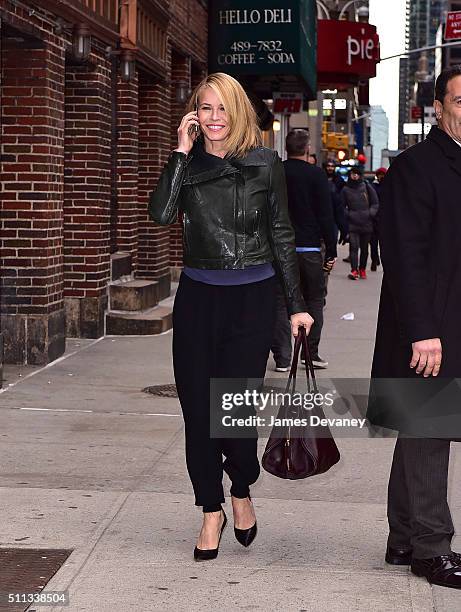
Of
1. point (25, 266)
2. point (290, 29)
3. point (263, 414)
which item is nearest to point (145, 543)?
point (263, 414)

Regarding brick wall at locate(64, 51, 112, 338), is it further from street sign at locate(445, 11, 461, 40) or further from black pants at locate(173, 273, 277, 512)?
street sign at locate(445, 11, 461, 40)

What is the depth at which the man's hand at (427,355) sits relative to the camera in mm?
5004

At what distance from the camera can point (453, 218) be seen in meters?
5.07

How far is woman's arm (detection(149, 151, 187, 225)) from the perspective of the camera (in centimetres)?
545

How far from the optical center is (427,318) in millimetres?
5027

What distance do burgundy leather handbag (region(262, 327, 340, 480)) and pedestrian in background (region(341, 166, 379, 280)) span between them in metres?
17.4

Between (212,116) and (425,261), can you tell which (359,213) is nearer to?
(212,116)

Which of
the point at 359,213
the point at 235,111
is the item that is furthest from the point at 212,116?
the point at 359,213

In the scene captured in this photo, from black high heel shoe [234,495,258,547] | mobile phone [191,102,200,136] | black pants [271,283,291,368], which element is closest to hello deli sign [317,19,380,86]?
black pants [271,283,291,368]

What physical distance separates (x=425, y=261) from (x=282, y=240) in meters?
0.72

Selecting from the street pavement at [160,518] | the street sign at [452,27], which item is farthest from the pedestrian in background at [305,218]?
the street sign at [452,27]

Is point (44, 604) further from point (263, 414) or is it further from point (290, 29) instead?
point (290, 29)

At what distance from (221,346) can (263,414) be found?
4.06 m

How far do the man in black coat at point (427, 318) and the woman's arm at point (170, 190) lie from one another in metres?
0.86
